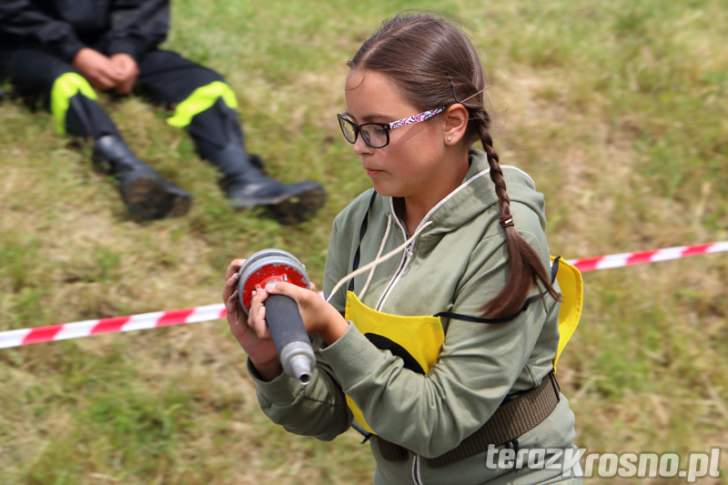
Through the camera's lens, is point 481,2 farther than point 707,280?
Yes

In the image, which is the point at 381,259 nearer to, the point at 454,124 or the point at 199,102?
the point at 454,124

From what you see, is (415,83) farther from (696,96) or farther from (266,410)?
(696,96)

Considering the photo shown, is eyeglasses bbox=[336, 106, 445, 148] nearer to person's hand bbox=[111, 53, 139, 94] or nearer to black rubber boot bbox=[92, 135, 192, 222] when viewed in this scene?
black rubber boot bbox=[92, 135, 192, 222]

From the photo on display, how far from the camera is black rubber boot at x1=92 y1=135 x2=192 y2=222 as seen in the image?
183 inches

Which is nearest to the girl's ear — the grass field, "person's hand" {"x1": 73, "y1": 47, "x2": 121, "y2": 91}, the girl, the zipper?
the girl

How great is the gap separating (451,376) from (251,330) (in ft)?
1.42

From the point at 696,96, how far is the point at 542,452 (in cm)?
445

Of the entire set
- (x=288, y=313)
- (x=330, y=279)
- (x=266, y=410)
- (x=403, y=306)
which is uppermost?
(x=288, y=313)

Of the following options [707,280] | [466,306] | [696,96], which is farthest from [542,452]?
[696,96]

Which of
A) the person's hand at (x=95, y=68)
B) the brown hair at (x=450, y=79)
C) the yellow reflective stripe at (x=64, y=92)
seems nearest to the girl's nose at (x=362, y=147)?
the brown hair at (x=450, y=79)

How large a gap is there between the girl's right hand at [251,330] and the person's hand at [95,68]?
11.3 ft

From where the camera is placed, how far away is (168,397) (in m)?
3.96

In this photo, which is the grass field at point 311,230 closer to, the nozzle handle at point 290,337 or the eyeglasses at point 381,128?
the eyeglasses at point 381,128

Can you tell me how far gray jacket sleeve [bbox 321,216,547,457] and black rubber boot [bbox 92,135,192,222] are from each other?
2.81m
